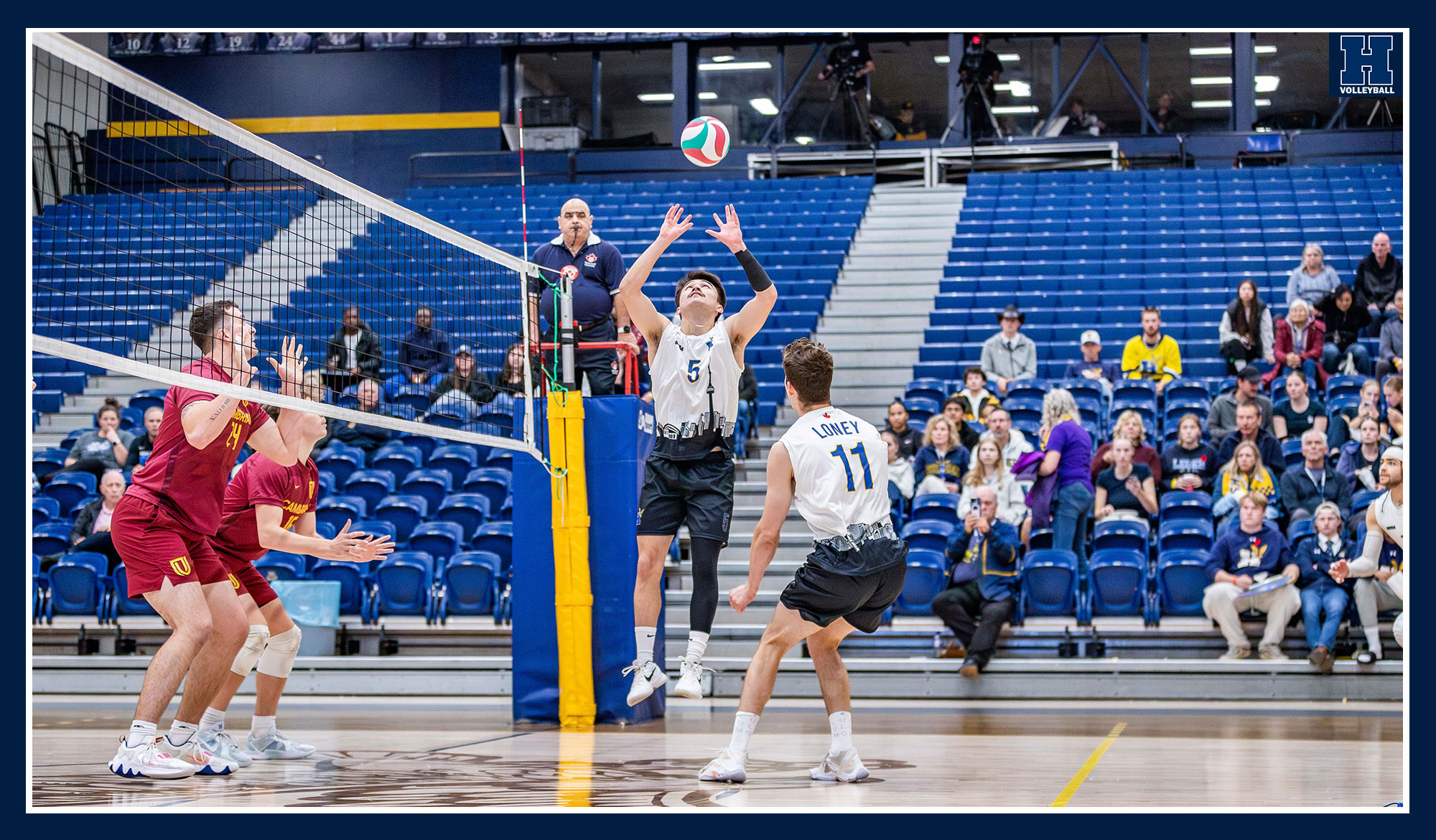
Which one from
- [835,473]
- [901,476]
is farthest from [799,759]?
[901,476]

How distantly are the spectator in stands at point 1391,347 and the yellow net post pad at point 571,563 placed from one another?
802cm

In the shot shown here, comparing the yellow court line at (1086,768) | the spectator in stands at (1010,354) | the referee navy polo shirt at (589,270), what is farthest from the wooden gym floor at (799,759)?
the spectator in stands at (1010,354)

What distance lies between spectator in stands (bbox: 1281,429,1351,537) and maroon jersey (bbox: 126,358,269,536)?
8.59 metres

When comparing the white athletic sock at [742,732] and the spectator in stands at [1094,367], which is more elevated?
the spectator in stands at [1094,367]

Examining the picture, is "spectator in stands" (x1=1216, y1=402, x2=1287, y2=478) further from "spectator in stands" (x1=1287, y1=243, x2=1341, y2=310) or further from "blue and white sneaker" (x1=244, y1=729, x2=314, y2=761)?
"blue and white sneaker" (x1=244, y1=729, x2=314, y2=761)

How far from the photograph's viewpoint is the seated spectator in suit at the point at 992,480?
1169 centimetres

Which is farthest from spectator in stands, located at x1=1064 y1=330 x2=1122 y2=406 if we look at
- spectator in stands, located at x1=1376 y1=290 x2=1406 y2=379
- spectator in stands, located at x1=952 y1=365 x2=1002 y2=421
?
spectator in stands, located at x1=1376 y1=290 x2=1406 y2=379

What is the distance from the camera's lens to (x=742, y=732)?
5.86m

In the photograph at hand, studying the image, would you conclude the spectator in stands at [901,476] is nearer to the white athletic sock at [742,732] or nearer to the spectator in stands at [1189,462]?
the spectator in stands at [1189,462]

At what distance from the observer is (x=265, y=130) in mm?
26453

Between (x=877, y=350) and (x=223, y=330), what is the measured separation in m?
11.0

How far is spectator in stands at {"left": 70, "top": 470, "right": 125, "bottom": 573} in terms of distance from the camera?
12.4 metres

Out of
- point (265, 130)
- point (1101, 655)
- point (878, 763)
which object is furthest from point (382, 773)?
point (265, 130)

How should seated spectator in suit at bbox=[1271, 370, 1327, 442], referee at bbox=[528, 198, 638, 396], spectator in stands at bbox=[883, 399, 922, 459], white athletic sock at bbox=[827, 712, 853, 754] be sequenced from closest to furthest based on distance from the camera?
white athletic sock at bbox=[827, 712, 853, 754]
referee at bbox=[528, 198, 638, 396]
seated spectator in suit at bbox=[1271, 370, 1327, 442]
spectator in stands at bbox=[883, 399, 922, 459]
